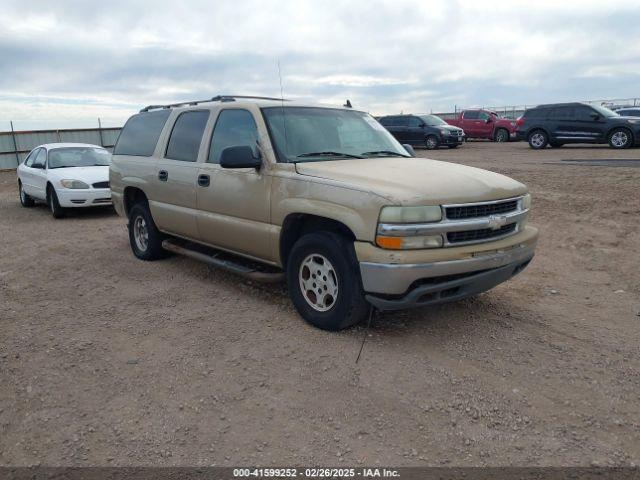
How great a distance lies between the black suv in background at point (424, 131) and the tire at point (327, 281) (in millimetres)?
19697

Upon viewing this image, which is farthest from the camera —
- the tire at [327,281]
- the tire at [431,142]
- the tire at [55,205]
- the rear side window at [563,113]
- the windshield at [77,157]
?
the tire at [431,142]

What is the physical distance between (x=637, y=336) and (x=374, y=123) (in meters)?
3.12

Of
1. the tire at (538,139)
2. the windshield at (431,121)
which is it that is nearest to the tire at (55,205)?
the windshield at (431,121)

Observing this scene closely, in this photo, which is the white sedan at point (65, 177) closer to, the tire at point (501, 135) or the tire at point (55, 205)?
the tire at point (55, 205)

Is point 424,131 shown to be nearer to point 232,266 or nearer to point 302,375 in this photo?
point 232,266

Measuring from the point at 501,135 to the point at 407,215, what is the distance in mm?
24947

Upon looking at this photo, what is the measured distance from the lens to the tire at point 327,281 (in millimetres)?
3975

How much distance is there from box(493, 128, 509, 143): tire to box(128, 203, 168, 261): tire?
912 inches

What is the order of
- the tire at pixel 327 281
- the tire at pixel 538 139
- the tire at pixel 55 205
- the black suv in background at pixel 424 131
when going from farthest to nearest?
the black suv in background at pixel 424 131 → the tire at pixel 538 139 → the tire at pixel 55 205 → the tire at pixel 327 281

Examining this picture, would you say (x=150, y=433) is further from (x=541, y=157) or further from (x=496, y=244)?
(x=541, y=157)

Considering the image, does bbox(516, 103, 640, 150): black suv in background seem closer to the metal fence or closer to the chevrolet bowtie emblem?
the chevrolet bowtie emblem

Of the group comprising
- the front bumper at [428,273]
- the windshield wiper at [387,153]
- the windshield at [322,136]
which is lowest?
the front bumper at [428,273]

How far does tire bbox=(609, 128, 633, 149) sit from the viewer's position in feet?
58.6

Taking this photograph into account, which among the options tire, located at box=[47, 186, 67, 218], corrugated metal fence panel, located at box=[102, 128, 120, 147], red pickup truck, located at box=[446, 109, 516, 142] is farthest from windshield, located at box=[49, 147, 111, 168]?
red pickup truck, located at box=[446, 109, 516, 142]
